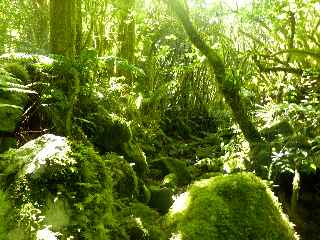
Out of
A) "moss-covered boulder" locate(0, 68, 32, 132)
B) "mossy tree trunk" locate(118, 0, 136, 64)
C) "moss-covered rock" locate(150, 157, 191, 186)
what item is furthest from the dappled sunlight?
"mossy tree trunk" locate(118, 0, 136, 64)

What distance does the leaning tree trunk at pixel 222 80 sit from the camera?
730 cm

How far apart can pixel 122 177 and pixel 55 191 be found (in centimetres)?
226

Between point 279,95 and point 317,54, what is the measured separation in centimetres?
295

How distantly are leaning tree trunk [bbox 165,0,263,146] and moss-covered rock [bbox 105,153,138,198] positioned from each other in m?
2.72

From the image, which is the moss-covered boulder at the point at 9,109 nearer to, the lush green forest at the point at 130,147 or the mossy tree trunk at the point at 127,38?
the lush green forest at the point at 130,147

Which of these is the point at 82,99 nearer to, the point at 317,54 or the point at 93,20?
the point at 317,54

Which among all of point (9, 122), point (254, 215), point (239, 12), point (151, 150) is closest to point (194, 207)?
point (254, 215)

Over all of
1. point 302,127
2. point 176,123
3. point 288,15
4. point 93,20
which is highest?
point 93,20

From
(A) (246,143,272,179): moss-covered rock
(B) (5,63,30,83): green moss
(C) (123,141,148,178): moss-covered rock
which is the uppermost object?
(B) (5,63,30,83): green moss

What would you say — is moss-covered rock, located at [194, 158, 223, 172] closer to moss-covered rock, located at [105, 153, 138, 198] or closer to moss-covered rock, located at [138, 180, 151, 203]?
moss-covered rock, located at [138, 180, 151, 203]

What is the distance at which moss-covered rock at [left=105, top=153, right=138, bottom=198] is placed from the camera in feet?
16.4

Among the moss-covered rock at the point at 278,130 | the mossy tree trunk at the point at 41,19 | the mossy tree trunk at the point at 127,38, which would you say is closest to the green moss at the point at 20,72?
the moss-covered rock at the point at 278,130

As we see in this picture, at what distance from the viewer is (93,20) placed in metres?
9.54

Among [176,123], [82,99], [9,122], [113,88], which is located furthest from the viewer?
[176,123]
